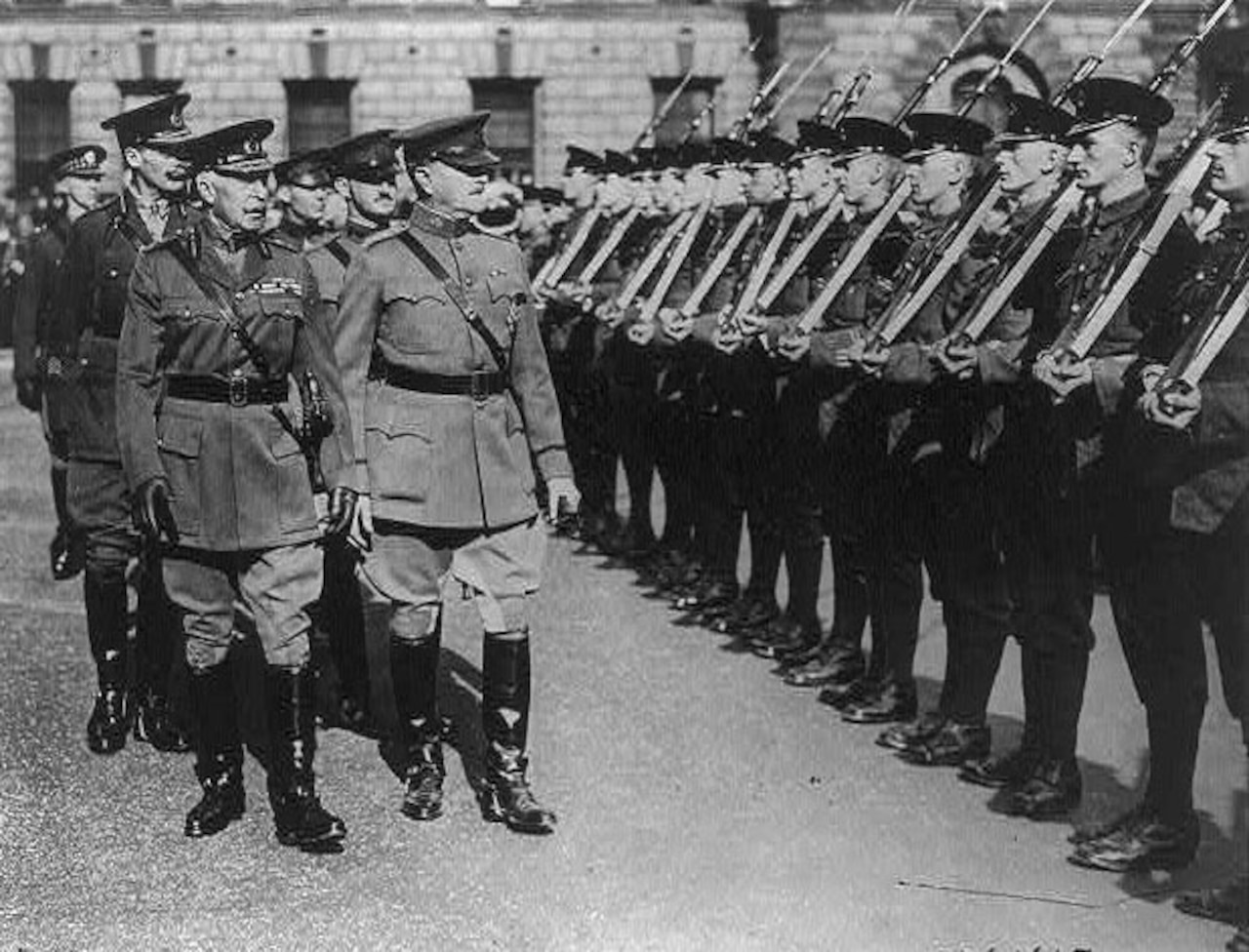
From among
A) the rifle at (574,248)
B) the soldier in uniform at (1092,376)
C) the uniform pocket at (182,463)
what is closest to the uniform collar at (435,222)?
the uniform pocket at (182,463)

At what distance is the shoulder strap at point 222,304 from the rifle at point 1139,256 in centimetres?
234

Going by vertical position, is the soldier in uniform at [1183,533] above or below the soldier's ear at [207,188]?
below

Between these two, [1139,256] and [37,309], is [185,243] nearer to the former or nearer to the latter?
[1139,256]

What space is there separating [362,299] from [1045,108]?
7.60 feet

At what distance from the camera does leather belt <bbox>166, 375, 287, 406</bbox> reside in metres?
5.01

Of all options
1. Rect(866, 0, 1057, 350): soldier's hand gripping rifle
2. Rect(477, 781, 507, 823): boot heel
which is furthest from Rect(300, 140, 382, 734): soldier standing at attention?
Rect(866, 0, 1057, 350): soldier's hand gripping rifle

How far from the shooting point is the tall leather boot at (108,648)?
19.8 ft

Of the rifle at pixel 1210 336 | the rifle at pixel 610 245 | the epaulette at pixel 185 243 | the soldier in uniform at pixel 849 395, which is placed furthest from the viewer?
the rifle at pixel 610 245

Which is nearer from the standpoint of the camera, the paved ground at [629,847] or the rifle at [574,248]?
the paved ground at [629,847]

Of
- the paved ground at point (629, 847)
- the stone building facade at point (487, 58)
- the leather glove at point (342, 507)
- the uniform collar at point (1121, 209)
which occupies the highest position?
the stone building facade at point (487, 58)

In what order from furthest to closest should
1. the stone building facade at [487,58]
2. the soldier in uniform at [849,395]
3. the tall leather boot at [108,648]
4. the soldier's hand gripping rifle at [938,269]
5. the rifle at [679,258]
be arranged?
the stone building facade at [487,58] < the rifle at [679,258] < the soldier in uniform at [849,395] < the tall leather boot at [108,648] < the soldier's hand gripping rifle at [938,269]

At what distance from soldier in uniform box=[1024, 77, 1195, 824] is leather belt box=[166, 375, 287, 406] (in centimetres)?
230

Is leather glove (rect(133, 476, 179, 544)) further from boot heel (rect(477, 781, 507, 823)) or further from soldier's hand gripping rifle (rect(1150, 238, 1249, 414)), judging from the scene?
soldier's hand gripping rifle (rect(1150, 238, 1249, 414))

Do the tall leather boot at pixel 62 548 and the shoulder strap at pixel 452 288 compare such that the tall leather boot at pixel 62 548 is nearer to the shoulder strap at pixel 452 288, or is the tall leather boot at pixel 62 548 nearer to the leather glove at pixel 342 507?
the leather glove at pixel 342 507
